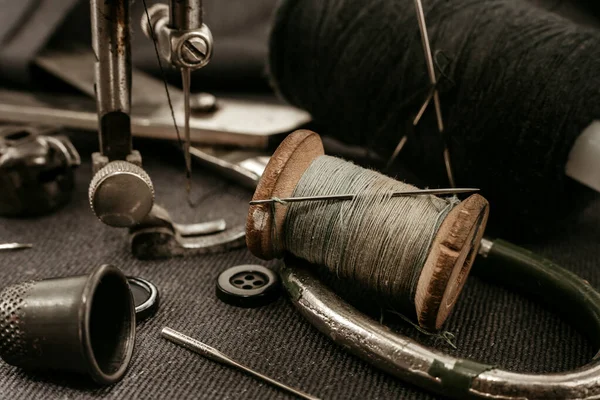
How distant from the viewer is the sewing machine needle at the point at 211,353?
0.93 m

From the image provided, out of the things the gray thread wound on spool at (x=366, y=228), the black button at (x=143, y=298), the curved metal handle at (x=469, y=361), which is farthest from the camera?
the black button at (x=143, y=298)

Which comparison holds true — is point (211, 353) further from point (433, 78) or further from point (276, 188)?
point (433, 78)

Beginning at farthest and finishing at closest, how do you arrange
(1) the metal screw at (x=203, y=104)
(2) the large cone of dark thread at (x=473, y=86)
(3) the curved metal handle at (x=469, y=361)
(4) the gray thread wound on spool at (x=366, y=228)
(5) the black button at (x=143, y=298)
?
(1) the metal screw at (x=203, y=104) < (2) the large cone of dark thread at (x=473, y=86) < (5) the black button at (x=143, y=298) < (4) the gray thread wound on spool at (x=366, y=228) < (3) the curved metal handle at (x=469, y=361)

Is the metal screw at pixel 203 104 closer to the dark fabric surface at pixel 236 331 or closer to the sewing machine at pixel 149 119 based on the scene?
the sewing machine at pixel 149 119

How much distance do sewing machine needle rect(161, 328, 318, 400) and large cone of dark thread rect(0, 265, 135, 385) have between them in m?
0.08

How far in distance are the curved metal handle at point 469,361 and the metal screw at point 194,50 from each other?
37 cm

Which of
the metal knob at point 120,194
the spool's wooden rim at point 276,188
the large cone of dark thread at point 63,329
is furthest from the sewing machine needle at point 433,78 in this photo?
the large cone of dark thread at point 63,329

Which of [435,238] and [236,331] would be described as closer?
[435,238]

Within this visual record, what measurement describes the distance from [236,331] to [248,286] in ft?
0.37

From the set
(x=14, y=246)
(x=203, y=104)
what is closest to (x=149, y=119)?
(x=203, y=104)

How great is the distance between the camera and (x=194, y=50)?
1.09 metres

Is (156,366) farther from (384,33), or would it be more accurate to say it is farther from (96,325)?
(384,33)

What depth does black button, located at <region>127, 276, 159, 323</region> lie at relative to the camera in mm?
1065

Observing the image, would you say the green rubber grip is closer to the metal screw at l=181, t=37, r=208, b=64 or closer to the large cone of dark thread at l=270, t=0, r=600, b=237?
the large cone of dark thread at l=270, t=0, r=600, b=237
